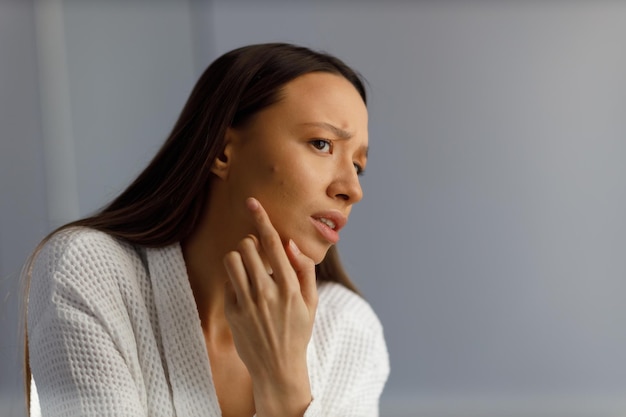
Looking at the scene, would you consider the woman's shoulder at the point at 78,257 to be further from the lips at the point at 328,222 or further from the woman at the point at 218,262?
the lips at the point at 328,222

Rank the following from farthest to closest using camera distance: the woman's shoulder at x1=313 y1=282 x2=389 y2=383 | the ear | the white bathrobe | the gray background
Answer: the gray background < the woman's shoulder at x1=313 y1=282 x2=389 y2=383 < the ear < the white bathrobe

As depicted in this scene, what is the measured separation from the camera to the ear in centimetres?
86

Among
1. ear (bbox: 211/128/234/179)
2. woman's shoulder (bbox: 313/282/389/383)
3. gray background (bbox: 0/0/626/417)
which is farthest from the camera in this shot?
gray background (bbox: 0/0/626/417)

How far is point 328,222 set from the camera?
2.74 ft

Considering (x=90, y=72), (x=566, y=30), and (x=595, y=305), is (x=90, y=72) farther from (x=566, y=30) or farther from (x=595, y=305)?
(x=595, y=305)

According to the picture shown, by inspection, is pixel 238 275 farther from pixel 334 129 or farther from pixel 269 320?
pixel 334 129

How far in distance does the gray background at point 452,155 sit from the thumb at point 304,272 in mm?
437

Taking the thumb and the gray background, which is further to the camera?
the gray background

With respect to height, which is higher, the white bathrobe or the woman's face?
the woman's face

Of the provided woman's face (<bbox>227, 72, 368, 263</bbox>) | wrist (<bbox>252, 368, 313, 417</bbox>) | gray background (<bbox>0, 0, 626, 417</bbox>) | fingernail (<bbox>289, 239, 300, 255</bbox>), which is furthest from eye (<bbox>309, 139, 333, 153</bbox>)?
gray background (<bbox>0, 0, 626, 417</bbox>)

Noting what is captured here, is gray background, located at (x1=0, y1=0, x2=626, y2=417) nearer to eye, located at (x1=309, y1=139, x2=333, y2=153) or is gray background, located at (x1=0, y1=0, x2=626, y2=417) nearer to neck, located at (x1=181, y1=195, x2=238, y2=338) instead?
neck, located at (x1=181, y1=195, x2=238, y2=338)

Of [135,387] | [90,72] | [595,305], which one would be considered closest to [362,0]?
[90,72]

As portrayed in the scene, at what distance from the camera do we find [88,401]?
743mm

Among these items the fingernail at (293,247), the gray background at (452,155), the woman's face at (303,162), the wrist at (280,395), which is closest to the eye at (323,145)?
the woman's face at (303,162)
